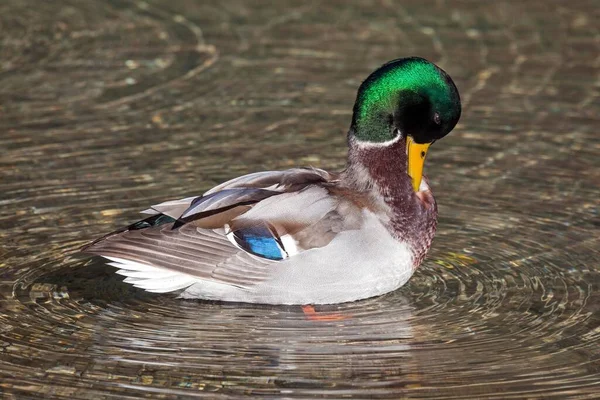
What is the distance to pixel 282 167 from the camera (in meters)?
8.21

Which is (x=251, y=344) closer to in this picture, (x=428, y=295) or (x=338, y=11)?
(x=428, y=295)

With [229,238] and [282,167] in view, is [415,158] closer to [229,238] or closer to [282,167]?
[229,238]

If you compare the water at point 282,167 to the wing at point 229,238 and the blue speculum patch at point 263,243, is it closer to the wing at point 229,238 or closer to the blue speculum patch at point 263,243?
the wing at point 229,238

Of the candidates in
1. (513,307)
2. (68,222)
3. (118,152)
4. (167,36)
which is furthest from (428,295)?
(167,36)

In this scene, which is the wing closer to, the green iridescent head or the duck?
the duck

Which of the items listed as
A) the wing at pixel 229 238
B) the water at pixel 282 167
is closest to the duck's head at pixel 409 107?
the wing at pixel 229 238

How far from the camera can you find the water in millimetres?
5531

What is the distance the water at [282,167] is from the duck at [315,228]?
147 millimetres

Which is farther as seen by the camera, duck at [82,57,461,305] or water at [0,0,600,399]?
duck at [82,57,461,305]

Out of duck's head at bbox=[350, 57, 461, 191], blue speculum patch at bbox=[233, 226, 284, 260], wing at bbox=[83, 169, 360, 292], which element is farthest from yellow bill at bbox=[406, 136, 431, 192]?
blue speculum patch at bbox=[233, 226, 284, 260]

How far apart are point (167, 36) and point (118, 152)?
2562mm

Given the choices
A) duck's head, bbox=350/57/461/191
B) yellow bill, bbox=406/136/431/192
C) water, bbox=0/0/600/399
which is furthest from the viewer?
yellow bill, bbox=406/136/431/192

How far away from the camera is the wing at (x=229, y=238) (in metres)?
6.12

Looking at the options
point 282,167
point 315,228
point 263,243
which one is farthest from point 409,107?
point 282,167
